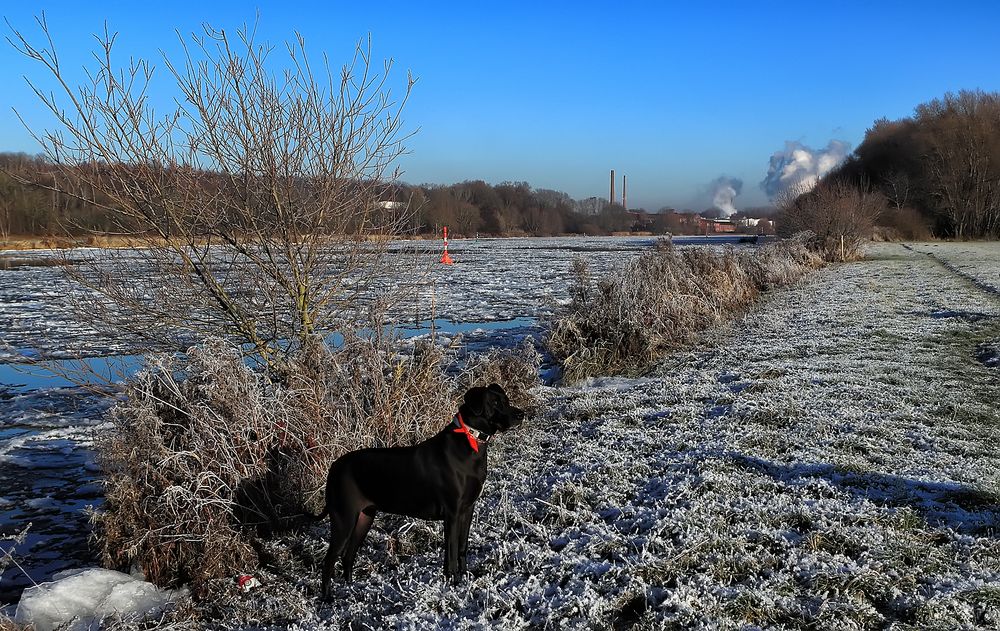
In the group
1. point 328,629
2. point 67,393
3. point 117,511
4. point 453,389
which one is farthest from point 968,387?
point 67,393

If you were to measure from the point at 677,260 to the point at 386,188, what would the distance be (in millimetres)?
9742

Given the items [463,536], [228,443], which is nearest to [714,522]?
[463,536]

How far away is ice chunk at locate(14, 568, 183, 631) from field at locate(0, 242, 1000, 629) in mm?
394

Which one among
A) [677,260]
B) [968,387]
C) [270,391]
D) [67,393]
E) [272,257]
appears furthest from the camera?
[677,260]

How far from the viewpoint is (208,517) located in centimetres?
461

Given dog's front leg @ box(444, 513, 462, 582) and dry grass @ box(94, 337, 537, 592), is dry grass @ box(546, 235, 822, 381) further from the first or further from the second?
dog's front leg @ box(444, 513, 462, 582)

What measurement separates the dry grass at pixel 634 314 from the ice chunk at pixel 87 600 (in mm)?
6424

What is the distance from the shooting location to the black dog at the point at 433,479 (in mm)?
3857

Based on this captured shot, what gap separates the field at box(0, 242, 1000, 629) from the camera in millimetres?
3467

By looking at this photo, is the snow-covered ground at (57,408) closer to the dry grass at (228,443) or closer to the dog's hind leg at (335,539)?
the dry grass at (228,443)

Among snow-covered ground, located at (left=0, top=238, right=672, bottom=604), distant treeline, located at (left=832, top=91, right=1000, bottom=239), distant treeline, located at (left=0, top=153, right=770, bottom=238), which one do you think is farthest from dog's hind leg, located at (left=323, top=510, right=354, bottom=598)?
distant treeline, located at (left=832, top=91, right=1000, bottom=239)

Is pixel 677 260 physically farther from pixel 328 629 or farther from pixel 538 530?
pixel 328 629

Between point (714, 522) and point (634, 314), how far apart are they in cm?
677

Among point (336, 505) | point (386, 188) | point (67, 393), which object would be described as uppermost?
point (386, 188)
